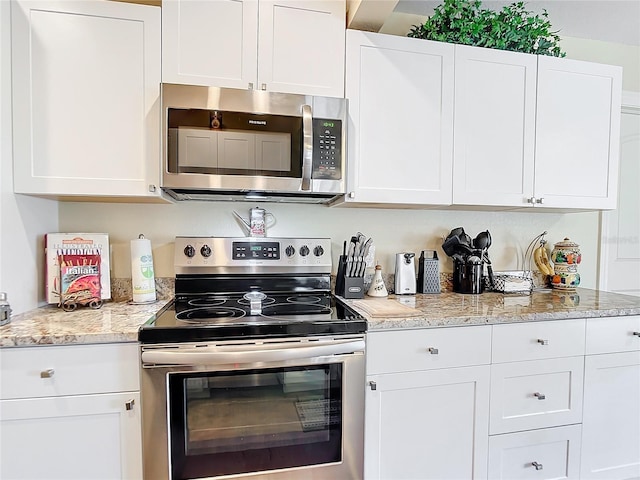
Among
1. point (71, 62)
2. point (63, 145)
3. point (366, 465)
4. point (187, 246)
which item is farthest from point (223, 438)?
point (71, 62)

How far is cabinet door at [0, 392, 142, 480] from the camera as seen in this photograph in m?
1.12

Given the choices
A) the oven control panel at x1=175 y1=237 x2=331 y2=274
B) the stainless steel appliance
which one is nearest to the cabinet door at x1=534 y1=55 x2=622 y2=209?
the oven control panel at x1=175 y1=237 x2=331 y2=274

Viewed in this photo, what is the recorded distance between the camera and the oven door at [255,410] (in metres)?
1.17

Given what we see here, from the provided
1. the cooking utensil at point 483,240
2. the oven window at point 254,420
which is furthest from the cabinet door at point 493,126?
the oven window at point 254,420

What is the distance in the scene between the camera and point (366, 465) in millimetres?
1339

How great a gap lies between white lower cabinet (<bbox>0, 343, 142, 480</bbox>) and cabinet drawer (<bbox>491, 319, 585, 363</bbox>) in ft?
4.67

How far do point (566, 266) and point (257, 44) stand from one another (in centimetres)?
215

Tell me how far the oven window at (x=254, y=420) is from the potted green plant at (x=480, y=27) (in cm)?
167

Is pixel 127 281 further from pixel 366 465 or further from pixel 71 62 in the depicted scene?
pixel 366 465

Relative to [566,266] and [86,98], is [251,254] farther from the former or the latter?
[566,266]

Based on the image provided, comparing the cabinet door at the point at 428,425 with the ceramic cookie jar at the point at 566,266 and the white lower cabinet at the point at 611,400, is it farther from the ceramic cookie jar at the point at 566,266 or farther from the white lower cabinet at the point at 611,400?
the ceramic cookie jar at the point at 566,266

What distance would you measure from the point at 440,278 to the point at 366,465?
1.08 meters

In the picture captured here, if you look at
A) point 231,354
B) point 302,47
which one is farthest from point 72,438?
point 302,47

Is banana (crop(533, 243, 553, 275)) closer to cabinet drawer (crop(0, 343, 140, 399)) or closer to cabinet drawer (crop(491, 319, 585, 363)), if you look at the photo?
cabinet drawer (crop(491, 319, 585, 363))
